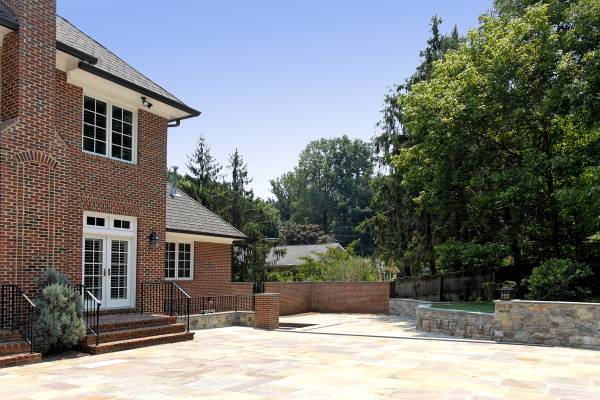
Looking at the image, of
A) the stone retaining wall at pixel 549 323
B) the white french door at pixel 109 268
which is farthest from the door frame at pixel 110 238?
the stone retaining wall at pixel 549 323

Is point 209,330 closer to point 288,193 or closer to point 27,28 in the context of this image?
point 27,28

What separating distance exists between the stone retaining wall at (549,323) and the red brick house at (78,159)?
8.77 metres

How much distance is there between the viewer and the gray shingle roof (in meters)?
12.6

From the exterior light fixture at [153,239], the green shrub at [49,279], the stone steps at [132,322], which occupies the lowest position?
the stone steps at [132,322]

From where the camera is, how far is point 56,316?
380 inches

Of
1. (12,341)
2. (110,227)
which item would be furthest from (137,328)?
(12,341)

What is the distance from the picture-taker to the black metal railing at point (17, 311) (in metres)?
9.48

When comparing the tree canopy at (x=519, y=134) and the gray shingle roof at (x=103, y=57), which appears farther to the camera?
the tree canopy at (x=519, y=134)

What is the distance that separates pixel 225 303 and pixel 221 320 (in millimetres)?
3112

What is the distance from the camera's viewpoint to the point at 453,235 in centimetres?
2067

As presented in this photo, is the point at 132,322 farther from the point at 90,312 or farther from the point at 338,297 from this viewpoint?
the point at 338,297

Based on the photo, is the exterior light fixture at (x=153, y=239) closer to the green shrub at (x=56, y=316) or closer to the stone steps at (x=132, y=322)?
the stone steps at (x=132, y=322)

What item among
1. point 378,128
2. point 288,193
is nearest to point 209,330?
point 378,128

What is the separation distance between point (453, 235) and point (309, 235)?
43171mm
